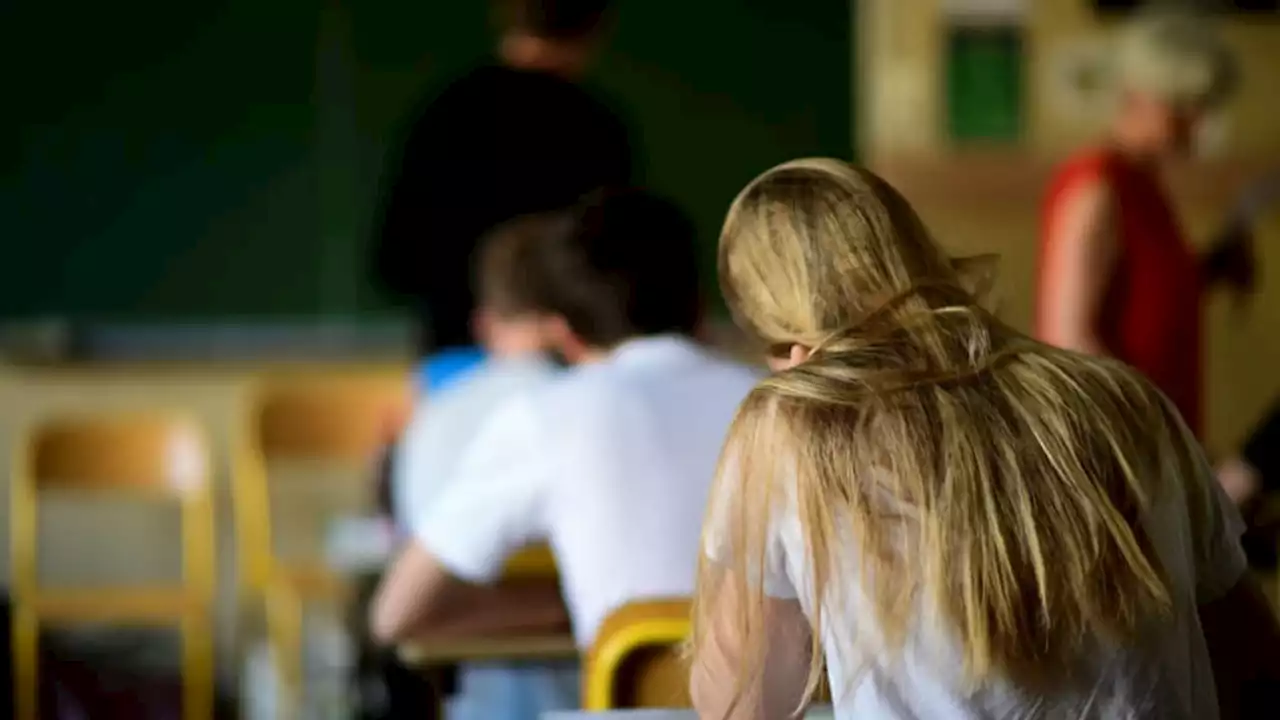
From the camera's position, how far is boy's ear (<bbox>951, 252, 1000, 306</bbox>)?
4.92 ft

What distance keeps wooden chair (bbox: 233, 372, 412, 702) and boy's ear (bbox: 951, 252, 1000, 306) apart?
9.01 feet

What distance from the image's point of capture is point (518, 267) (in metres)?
2.35

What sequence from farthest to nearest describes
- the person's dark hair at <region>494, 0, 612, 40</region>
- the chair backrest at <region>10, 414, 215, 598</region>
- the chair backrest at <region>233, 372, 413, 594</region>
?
the chair backrest at <region>233, 372, 413, 594</region>
the chair backrest at <region>10, 414, 215, 598</region>
the person's dark hair at <region>494, 0, 612, 40</region>

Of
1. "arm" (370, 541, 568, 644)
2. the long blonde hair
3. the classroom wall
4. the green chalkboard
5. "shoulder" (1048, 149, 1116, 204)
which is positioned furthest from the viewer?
the classroom wall

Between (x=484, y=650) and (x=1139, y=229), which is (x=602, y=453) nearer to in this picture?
(x=484, y=650)

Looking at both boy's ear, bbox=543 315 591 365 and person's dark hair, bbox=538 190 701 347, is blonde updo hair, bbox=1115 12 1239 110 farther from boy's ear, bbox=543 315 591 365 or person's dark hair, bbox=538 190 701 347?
boy's ear, bbox=543 315 591 365

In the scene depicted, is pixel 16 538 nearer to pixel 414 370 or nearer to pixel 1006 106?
pixel 414 370

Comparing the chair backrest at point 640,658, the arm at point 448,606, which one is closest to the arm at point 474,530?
the arm at point 448,606

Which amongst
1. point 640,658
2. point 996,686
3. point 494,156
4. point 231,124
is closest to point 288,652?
point 231,124

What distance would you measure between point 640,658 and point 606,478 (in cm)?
32

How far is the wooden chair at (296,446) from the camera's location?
13.8 feet

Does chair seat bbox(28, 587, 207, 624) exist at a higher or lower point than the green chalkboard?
lower

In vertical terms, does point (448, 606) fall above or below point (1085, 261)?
below

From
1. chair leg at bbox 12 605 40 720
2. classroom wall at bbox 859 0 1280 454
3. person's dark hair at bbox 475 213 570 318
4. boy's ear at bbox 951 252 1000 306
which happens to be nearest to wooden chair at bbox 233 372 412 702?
chair leg at bbox 12 605 40 720
